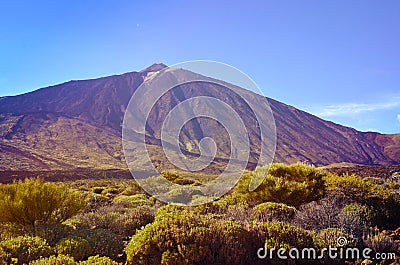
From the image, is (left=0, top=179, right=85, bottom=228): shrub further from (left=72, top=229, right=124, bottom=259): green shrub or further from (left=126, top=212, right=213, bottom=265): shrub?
(left=126, top=212, right=213, bottom=265): shrub

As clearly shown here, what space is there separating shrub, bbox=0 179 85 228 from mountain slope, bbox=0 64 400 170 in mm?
51959

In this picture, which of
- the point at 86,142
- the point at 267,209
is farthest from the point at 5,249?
the point at 86,142

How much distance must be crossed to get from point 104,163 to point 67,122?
3854 centimetres

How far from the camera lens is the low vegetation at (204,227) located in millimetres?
4605

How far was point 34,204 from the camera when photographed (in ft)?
22.8

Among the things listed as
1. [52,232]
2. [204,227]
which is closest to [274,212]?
[204,227]

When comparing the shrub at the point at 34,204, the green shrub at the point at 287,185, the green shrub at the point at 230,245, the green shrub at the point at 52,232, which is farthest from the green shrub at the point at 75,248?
the green shrub at the point at 287,185

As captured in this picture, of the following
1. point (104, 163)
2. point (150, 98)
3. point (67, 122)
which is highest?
point (150, 98)

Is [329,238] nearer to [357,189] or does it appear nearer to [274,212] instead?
[274,212]

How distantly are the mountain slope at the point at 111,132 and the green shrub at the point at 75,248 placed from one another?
54.2 metres

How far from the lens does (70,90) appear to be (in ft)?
515

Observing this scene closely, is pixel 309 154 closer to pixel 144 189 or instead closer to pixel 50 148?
pixel 50 148

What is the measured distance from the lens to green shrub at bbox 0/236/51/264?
4.88 metres

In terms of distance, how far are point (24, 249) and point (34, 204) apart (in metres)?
2.05
